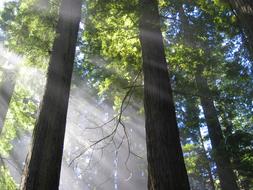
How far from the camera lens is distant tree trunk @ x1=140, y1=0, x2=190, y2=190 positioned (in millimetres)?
5084

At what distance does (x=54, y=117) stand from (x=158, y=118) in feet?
6.17

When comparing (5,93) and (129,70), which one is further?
(5,93)

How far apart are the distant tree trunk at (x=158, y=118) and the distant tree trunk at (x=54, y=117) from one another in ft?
5.10

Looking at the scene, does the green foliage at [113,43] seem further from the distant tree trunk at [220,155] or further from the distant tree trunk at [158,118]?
the distant tree trunk at [220,155]

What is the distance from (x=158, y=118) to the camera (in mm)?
5715

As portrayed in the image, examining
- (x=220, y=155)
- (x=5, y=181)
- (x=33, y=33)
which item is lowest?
(x=5, y=181)

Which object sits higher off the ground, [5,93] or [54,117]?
[5,93]

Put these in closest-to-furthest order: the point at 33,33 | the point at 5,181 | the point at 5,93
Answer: the point at 33,33, the point at 5,181, the point at 5,93

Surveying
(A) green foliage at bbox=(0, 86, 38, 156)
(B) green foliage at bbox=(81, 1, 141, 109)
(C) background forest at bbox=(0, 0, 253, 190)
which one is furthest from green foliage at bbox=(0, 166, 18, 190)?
(B) green foliage at bbox=(81, 1, 141, 109)

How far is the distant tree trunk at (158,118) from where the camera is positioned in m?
5.08

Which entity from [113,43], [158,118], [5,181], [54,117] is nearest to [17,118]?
[5,181]

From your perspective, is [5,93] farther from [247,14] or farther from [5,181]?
[247,14]

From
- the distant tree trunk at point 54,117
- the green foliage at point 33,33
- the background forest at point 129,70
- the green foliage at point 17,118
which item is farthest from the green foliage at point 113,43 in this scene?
the green foliage at point 17,118

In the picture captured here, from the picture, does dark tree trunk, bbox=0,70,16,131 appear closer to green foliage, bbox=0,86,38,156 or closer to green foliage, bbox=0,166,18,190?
green foliage, bbox=0,86,38,156
